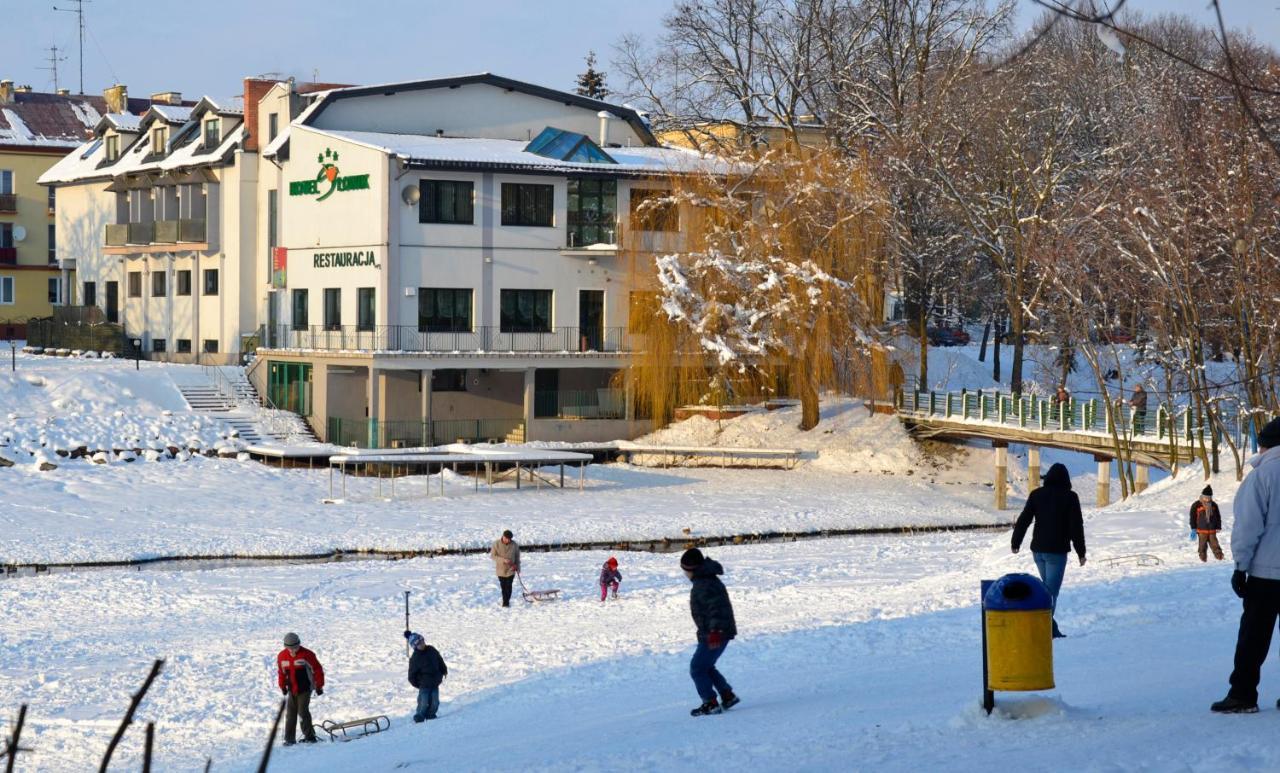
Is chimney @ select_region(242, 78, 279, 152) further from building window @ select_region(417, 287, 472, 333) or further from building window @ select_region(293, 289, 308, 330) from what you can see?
building window @ select_region(417, 287, 472, 333)

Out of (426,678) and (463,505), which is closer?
(426,678)

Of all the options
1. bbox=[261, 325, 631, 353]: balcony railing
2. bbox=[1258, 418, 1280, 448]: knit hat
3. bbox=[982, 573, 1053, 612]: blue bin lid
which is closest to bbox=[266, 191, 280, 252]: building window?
bbox=[261, 325, 631, 353]: balcony railing

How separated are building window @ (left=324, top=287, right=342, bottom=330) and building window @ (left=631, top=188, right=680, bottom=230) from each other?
386 inches

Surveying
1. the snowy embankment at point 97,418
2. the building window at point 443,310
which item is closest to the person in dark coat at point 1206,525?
the building window at point 443,310

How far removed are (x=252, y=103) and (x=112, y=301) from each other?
11.9 metres

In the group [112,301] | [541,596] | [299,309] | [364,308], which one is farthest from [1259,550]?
[112,301]

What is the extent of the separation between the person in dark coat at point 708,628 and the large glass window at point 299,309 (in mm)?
39666

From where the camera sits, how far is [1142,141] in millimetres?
49250

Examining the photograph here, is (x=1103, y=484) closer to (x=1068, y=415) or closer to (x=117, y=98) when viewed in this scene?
(x=1068, y=415)

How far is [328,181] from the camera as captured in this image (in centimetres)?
4966

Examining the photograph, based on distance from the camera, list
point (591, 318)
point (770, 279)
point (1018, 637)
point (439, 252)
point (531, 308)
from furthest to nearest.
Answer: point (591, 318), point (531, 308), point (439, 252), point (770, 279), point (1018, 637)

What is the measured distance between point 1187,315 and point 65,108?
60094 mm

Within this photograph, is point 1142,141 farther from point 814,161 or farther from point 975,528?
point 975,528

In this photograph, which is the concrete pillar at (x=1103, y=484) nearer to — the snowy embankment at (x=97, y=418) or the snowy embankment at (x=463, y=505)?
the snowy embankment at (x=463, y=505)
